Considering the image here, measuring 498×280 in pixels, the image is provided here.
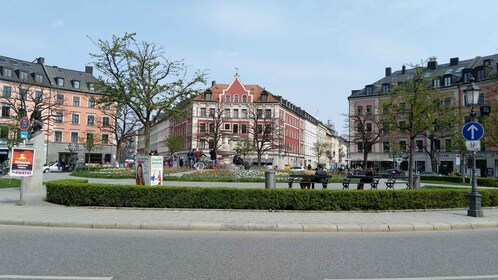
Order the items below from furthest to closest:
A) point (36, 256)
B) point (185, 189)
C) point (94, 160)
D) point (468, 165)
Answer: point (94, 160)
point (468, 165)
point (185, 189)
point (36, 256)

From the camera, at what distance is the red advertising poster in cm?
1412

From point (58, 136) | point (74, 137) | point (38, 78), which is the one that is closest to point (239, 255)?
point (38, 78)

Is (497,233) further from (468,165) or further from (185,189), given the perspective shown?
(468,165)

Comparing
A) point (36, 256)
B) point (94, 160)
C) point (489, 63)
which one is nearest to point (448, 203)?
point (36, 256)

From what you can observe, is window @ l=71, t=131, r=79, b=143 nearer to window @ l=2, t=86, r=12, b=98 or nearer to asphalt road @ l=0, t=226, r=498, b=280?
window @ l=2, t=86, r=12, b=98

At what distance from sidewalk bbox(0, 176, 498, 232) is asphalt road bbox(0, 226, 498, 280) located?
19.9 inches

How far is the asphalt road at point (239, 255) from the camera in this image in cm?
605

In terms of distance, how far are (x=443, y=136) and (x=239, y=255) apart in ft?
187

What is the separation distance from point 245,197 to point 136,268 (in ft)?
24.7

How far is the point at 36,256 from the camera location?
6.97 meters

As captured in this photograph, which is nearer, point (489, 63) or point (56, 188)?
point (56, 188)

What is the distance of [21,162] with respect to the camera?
46.8ft

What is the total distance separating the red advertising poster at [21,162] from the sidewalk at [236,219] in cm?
124

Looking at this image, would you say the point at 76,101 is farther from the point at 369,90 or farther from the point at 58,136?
the point at 369,90
